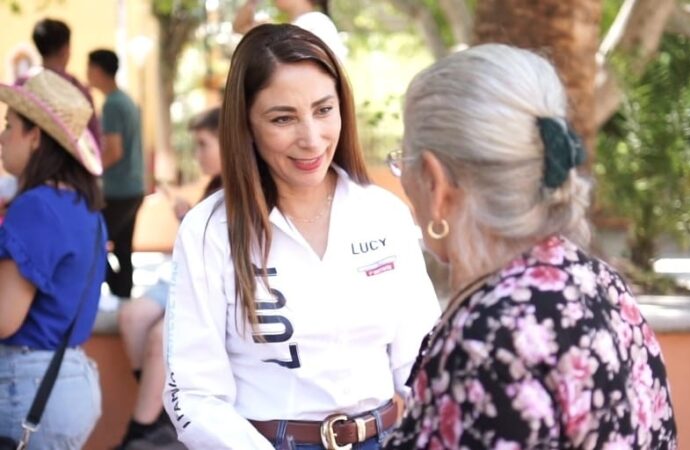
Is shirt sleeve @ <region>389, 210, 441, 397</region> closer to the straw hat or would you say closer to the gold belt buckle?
the gold belt buckle

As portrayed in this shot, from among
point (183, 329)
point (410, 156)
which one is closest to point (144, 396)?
point (183, 329)

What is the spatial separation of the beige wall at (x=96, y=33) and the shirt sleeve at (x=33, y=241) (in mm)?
17724

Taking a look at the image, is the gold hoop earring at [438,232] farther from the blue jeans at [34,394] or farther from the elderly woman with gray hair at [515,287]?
the blue jeans at [34,394]

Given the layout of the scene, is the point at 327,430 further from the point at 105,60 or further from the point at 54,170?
the point at 105,60

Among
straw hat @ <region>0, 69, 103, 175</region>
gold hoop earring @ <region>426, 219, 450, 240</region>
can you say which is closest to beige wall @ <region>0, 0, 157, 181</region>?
straw hat @ <region>0, 69, 103, 175</region>

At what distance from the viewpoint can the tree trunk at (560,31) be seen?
7016 millimetres

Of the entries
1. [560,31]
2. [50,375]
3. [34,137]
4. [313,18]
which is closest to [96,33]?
[560,31]

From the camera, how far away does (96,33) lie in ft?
86.1

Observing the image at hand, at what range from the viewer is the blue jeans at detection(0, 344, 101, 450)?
12.8ft

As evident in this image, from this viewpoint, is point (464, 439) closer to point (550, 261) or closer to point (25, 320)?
point (550, 261)

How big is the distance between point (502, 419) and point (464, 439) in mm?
79

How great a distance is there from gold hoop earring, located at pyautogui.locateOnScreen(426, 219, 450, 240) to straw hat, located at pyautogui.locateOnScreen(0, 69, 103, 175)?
83.3 inches

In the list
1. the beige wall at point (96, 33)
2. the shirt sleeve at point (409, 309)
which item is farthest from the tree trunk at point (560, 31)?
the beige wall at point (96, 33)

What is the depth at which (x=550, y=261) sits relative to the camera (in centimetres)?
Answer: 206
